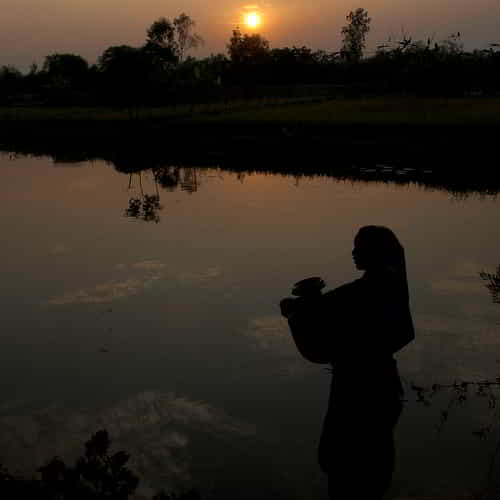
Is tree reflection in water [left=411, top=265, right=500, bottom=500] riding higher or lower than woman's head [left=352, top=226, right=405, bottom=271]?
lower

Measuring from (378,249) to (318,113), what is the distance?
31.3 meters

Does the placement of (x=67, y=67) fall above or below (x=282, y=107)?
above

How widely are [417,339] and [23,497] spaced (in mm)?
4158

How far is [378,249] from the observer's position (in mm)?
2516

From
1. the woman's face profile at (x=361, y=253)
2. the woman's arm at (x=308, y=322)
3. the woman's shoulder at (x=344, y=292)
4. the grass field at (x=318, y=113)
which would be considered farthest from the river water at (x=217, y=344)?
the grass field at (x=318, y=113)

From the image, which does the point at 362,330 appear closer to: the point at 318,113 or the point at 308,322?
the point at 308,322

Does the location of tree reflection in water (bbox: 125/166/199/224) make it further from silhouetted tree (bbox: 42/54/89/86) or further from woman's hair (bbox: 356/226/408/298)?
silhouetted tree (bbox: 42/54/89/86)

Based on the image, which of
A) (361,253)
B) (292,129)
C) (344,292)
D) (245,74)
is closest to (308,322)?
(344,292)

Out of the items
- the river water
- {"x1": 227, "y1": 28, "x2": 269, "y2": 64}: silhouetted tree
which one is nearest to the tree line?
{"x1": 227, "y1": 28, "x2": 269, "y2": 64}: silhouetted tree

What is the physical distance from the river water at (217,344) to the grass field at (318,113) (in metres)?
16.7

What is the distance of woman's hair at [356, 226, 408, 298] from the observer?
2514 mm

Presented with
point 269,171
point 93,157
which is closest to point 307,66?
point 93,157

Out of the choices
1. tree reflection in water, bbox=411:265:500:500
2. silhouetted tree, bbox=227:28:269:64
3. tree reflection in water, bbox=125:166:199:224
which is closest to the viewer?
tree reflection in water, bbox=411:265:500:500

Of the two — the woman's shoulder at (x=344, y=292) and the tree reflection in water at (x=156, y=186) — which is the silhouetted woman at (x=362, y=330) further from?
the tree reflection in water at (x=156, y=186)
